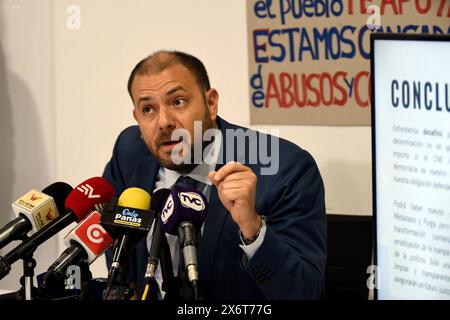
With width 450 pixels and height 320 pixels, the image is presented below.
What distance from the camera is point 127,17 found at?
10.4ft

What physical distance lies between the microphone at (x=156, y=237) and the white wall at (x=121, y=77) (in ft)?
3.73

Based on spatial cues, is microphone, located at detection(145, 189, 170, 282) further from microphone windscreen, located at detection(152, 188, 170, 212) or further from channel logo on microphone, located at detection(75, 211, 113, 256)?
channel logo on microphone, located at detection(75, 211, 113, 256)

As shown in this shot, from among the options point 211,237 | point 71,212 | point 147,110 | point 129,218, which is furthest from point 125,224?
point 147,110

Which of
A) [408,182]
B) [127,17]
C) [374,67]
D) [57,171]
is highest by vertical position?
[127,17]

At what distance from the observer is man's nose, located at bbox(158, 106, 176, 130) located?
2.20 m

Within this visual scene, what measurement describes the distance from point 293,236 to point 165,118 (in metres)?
0.48

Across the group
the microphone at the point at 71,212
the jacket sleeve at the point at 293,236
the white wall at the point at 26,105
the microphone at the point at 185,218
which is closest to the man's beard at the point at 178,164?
the jacket sleeve at the point at 293,236

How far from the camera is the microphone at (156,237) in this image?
58.2 inches

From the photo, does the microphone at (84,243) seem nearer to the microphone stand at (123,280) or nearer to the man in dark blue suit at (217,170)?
the microphone stand at (123,280)

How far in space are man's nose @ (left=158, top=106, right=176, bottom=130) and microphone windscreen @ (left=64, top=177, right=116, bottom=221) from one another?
35 cm
